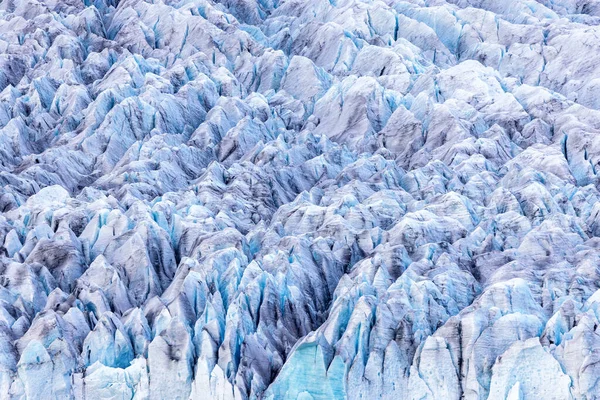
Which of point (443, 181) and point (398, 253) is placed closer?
point (398, 253)

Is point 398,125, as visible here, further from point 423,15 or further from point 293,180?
point 423,15

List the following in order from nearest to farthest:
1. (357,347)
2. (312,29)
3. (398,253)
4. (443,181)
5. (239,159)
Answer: (357,347) → (398,253) → (443,181) → (239,159) → (312,29)

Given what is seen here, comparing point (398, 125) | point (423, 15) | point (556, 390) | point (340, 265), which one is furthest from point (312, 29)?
point (556, 390)

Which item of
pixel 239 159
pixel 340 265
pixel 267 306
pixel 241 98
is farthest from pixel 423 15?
pixel 267 306

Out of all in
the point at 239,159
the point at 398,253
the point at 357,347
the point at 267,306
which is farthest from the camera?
the point at 239,159

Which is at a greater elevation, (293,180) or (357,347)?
(357,347)

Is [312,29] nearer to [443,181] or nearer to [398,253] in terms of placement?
[443,181]
